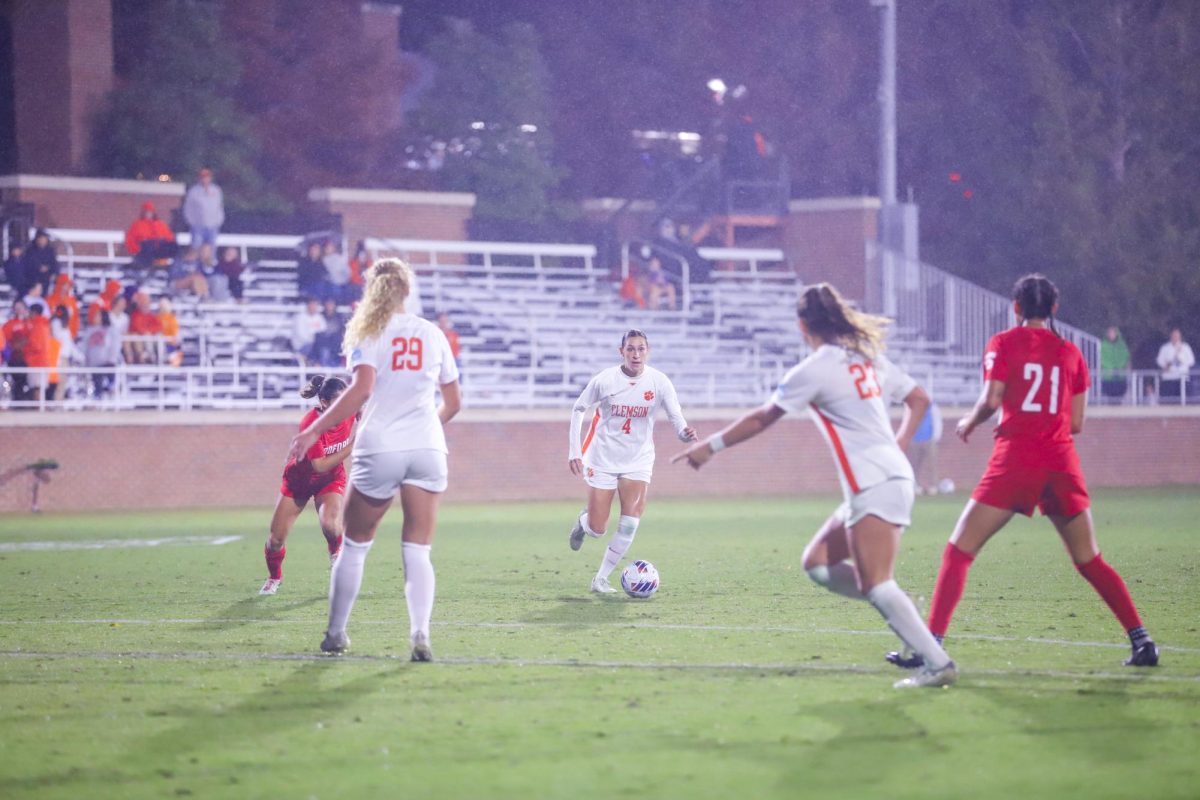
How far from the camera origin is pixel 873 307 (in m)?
34.0

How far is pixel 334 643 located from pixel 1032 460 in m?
4.02

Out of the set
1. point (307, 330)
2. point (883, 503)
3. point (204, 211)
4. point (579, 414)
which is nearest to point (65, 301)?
point (307, 330)

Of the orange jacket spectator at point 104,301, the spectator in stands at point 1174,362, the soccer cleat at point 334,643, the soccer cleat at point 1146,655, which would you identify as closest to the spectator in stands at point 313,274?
the orange jacket spectator at point 104,301

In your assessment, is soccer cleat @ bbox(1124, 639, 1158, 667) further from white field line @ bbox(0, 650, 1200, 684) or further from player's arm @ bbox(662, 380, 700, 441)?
player's arm @ bbox(662, 380, 700, 441)

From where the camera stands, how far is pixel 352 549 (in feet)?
28.1

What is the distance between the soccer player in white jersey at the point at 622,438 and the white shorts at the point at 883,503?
16.6 ft

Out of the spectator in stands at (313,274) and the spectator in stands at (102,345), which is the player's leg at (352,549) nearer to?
the spectator in stands at (102,345)

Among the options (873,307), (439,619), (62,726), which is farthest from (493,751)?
(873,307)

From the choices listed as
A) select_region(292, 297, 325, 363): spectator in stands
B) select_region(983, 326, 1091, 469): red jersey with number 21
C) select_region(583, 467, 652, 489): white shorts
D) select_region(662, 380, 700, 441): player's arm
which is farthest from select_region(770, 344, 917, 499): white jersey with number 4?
select_region(292, 297, 325, 363): spectator in stands

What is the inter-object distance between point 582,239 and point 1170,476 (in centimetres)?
1509

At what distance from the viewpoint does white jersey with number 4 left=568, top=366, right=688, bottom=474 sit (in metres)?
12.7

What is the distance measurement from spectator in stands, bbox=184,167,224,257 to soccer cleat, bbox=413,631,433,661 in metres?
21.2

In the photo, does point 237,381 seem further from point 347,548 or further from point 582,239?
point 347,548

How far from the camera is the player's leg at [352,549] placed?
845cm
